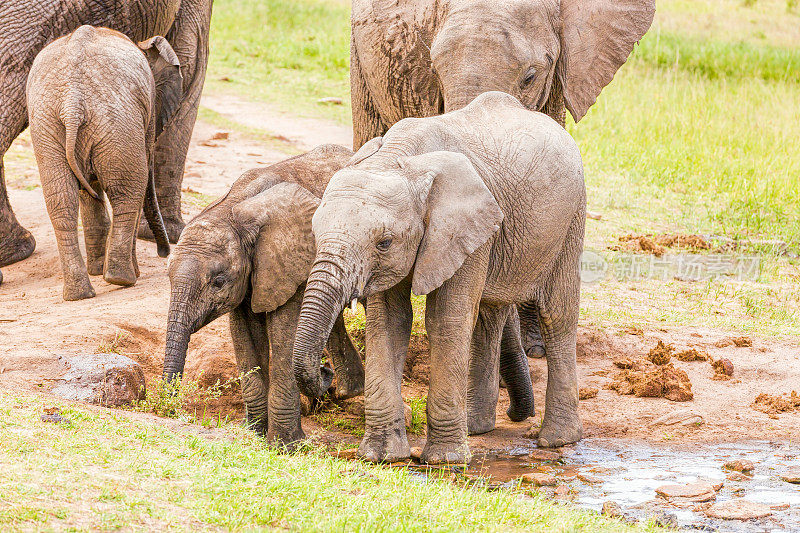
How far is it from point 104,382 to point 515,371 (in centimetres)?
220

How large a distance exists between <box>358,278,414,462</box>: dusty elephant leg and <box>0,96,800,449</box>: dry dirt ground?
524 millimetres

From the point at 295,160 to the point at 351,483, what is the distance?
2.05 metres

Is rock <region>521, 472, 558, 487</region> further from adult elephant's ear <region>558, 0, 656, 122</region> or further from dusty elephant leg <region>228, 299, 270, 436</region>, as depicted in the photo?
adult elephant's ear <region>558, 0, 656, 122</region>

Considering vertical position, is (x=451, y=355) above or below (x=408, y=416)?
above

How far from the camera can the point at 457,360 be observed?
5.39 m

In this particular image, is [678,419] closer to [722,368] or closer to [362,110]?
[722,368]

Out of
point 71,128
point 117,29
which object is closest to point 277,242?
point 71,128

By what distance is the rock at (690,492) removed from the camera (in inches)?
198

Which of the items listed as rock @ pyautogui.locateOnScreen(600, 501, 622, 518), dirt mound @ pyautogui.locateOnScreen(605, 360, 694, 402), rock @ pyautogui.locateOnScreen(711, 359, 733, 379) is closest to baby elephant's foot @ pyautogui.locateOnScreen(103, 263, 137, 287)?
dirt mound @ pyautogui.locateOnScreen(605, 360, 694, 402)

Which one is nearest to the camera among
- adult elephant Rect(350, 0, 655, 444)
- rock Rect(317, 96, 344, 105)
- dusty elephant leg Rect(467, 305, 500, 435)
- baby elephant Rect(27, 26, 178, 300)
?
dusty elephant leg Rect(467, 305, 500, 435)

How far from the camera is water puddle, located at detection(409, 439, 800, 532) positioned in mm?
4879

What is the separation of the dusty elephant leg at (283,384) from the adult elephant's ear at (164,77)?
3169mm

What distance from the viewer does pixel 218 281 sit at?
5.54 meters

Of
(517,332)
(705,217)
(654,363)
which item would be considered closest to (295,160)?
(517,332)
